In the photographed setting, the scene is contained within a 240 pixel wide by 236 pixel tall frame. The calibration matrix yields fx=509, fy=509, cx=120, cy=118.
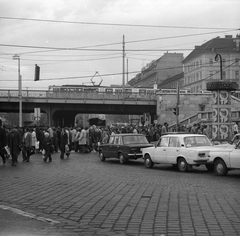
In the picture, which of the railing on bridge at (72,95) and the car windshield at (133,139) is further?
the railing on bridge at (72,95)

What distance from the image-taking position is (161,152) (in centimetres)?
2048

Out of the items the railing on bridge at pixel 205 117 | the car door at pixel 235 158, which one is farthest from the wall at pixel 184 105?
the car door at pixel 235 158

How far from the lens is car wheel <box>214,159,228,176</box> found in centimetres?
1693

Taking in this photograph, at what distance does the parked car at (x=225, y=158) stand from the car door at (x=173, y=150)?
7.60ft

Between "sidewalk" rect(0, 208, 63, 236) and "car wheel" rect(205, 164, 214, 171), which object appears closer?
"sidewalk" rect(0, 208, 63, 236)

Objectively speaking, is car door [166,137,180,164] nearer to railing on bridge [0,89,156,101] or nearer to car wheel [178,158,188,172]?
car wheel [178,158,188,172]

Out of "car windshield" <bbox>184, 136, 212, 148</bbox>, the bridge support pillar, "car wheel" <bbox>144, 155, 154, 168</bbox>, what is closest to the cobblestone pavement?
"car windshield" <bbox>184, 136, 212, 148</bbox>

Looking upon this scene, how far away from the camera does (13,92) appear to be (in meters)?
65.4

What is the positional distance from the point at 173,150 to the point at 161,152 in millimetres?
811

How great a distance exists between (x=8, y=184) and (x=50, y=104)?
54022 mm

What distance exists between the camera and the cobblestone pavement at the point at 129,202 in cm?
796

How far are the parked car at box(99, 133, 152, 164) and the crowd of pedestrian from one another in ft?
9.55

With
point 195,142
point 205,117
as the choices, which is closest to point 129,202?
point 195,142

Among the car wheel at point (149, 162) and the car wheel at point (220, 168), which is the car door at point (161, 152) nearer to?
the car wheel at point (149, 162)
